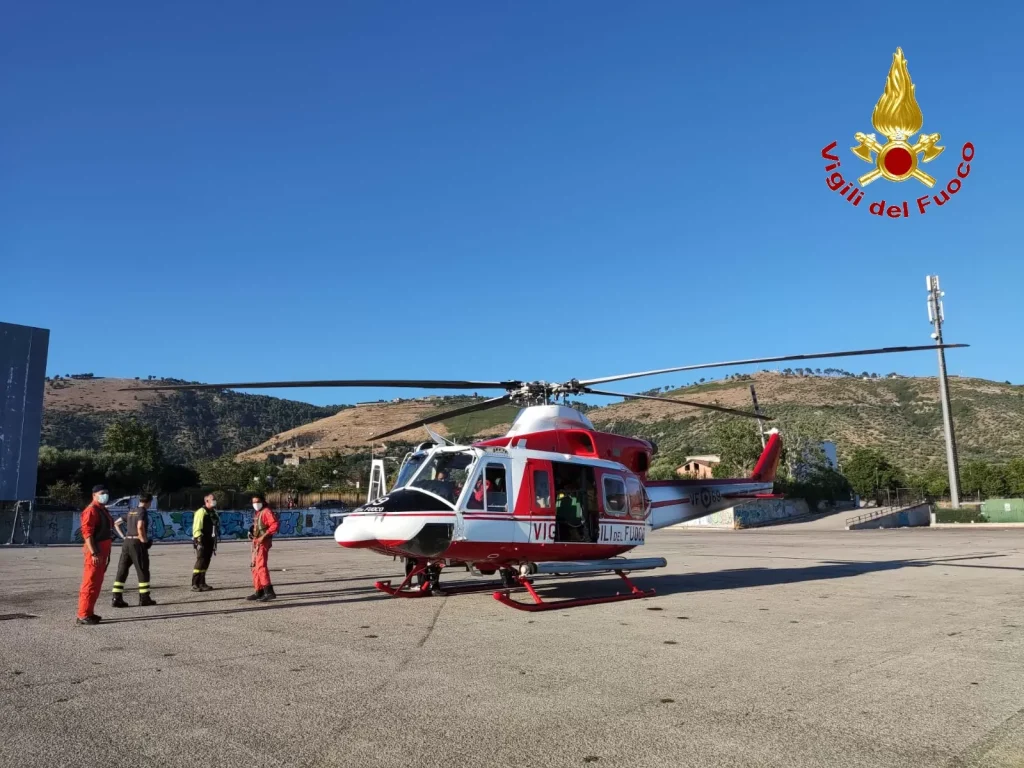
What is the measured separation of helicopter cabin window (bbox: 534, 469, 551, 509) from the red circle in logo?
41.2 ft

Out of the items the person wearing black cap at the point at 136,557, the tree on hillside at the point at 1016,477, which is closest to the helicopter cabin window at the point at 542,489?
the person wearing black cap at the point at 136,557

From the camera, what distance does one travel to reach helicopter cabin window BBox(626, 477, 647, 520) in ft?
43.9

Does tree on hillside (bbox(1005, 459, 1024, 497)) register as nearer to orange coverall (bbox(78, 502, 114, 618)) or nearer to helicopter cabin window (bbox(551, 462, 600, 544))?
helicopter cabin window (bbox(551, 462, 600, 544))

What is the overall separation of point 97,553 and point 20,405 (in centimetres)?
3583

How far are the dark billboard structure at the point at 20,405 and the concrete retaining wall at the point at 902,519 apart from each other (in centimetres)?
4849

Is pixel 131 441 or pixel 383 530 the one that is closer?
pixel 383 530

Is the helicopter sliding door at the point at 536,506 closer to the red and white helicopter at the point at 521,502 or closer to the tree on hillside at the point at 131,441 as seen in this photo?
the red and white helicopter at the point at 521,502

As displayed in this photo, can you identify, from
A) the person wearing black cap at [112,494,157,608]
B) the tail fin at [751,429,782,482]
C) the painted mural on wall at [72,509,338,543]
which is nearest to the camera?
the person wearing black cap at [112,494,157,608]

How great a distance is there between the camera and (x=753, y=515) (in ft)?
193

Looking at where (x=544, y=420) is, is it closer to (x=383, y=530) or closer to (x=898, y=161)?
(x=383, y=530)

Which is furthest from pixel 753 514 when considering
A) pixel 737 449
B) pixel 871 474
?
pixel 871 474

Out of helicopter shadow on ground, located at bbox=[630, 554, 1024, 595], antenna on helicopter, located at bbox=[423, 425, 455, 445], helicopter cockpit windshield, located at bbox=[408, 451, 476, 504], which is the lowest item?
helicopter shadow on ground, located at bbox=[630, 554, 1024, 595]

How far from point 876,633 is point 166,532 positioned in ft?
125

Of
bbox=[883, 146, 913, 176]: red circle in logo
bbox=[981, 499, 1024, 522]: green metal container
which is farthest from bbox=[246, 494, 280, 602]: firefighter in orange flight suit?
bbox=[981, 499, 1024, 522]: green metal container
